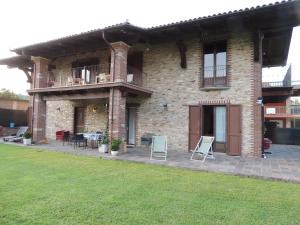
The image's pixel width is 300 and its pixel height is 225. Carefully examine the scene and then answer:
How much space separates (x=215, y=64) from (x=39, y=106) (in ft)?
30.5

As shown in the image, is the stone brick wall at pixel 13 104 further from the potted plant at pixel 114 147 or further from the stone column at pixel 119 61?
the potted plant at pixel 114 147

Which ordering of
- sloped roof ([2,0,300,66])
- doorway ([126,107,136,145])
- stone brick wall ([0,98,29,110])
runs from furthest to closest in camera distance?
stone brick wall ([0,98,29,110]) < doorway ([126,107,136,145]) < sloped roof ([2,0,300,66])

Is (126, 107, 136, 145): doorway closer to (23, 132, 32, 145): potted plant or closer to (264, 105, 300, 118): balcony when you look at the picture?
(23, 132, 32, 145): potted plant

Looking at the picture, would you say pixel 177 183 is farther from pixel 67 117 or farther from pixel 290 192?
pixel 67 117

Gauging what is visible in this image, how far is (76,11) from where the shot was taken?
13023 millimetres

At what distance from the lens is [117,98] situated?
9.93 m

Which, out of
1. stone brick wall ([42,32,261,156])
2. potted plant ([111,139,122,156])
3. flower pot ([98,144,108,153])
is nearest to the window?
stone brick wall ([42,32,261,156])

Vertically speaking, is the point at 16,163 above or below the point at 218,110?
below

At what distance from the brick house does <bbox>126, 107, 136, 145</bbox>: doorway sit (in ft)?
0.17

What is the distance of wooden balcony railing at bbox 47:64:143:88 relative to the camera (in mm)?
12141

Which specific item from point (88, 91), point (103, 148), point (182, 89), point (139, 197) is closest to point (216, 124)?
point (182, 89)

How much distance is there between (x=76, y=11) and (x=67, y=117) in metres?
6.20

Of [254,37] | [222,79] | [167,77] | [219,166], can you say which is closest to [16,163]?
[219,166]

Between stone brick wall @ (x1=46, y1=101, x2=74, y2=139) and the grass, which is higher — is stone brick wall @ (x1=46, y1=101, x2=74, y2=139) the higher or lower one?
the higher one
